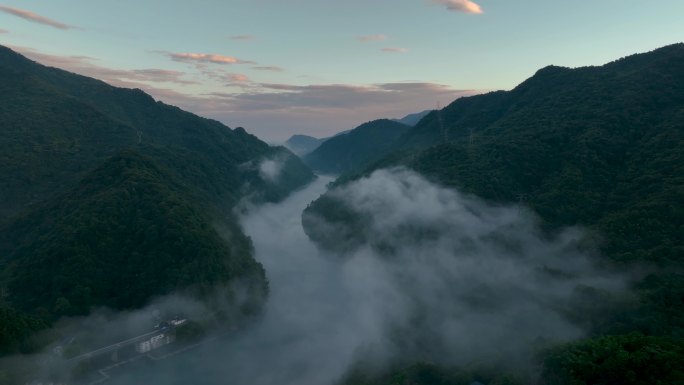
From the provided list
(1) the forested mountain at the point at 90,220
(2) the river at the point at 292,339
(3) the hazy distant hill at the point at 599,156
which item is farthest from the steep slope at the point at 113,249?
(3) the hazy distant hill at the point at 599,156

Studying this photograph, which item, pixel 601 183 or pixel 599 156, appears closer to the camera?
pixel 601 183

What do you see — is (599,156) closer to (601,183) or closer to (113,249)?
(601,183)

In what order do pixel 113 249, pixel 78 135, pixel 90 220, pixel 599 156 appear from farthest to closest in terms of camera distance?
pixel 78 135 < pixel 599 156 < pixel 90 220 < pixel 113 249

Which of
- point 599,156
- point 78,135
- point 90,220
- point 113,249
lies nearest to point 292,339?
point 113,249

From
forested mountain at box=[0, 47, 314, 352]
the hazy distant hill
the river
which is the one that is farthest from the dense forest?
forested mountain at box=[0, 47, 314, 352]

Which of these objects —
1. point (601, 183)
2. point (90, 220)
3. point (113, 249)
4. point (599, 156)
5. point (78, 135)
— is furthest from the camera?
point (78, 135)

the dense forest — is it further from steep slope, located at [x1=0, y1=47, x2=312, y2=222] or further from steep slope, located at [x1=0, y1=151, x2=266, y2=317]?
steep slope, located at [x1=0, y1=47, x2=312, y2=222]

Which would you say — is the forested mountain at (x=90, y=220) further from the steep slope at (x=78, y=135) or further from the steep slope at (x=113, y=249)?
the steep slope at (x=78, y=135)
